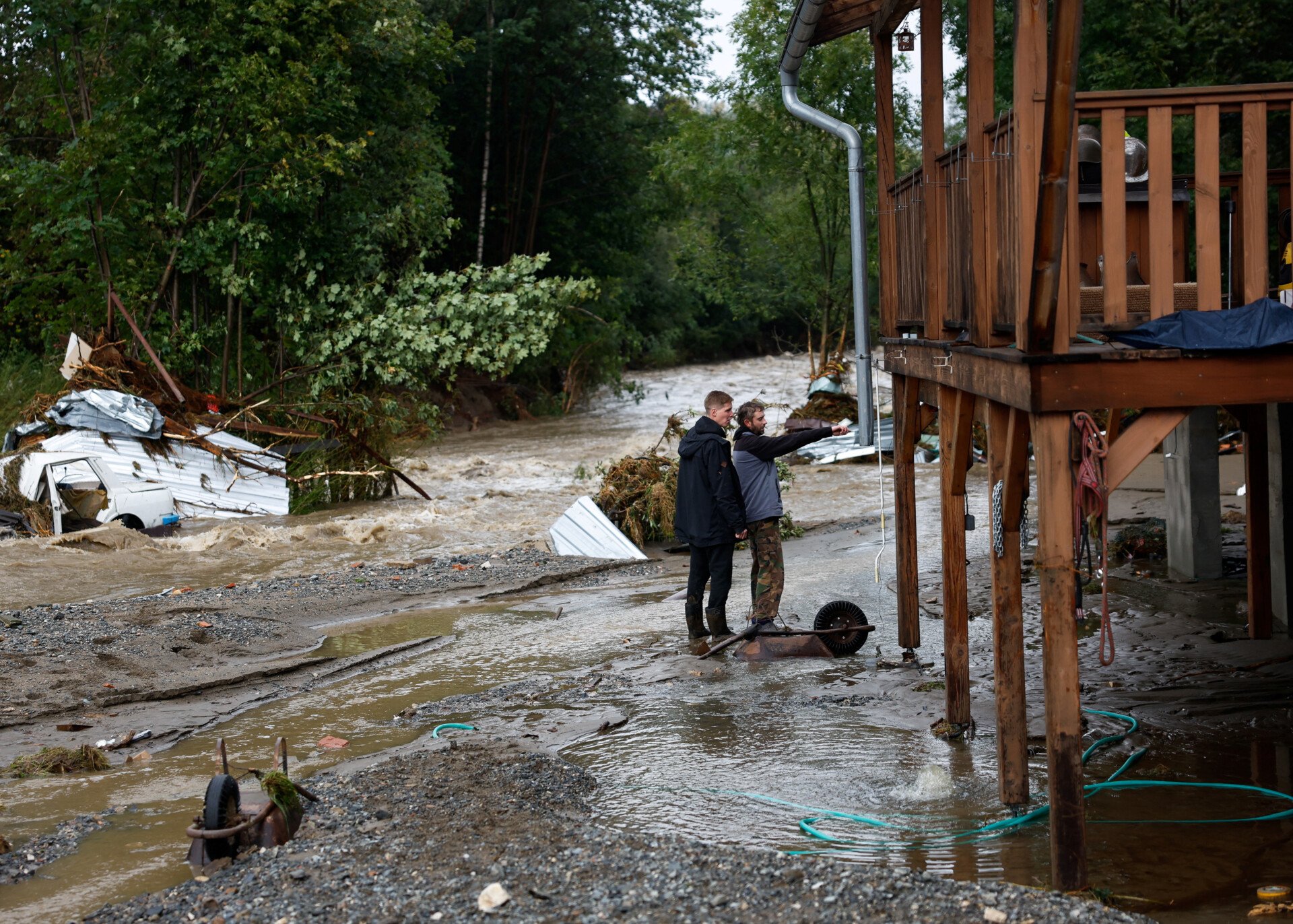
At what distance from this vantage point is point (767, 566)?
949 centimetres

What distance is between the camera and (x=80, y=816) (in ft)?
20.5

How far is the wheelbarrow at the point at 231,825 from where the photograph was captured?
5.33 meters

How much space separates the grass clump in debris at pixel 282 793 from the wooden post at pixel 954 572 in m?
3.69

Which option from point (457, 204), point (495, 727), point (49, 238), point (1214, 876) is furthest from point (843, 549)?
point (457, 204)

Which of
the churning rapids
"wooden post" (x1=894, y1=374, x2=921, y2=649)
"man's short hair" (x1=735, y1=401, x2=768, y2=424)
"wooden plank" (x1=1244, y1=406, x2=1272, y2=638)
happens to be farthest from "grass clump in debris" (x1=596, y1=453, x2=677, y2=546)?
"wooden plank" (x1=1244, y1=406, x2=1272, y2=638)

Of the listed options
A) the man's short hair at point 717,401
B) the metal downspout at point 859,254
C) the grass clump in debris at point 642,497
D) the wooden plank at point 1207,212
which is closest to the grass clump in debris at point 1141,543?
the metal downspout at point 859,254

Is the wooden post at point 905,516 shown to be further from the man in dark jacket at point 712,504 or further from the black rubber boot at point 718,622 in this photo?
the black rubber boot at point 718,622

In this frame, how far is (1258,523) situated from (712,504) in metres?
4.04

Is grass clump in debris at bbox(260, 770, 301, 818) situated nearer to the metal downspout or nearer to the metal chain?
the metal chain

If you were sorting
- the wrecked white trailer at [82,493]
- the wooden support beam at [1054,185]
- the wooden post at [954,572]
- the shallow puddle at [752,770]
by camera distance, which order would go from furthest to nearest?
the wrecked white trailer at [82,493]
the wooden post at [954,572]
the shallow puddle at [752,770]
the wooden support beam at [1054,185]

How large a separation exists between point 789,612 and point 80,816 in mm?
6451

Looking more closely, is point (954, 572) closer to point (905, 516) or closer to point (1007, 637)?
point (1007, 637)

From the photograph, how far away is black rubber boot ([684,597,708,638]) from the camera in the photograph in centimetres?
1007

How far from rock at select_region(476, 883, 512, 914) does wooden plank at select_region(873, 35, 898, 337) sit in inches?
224
